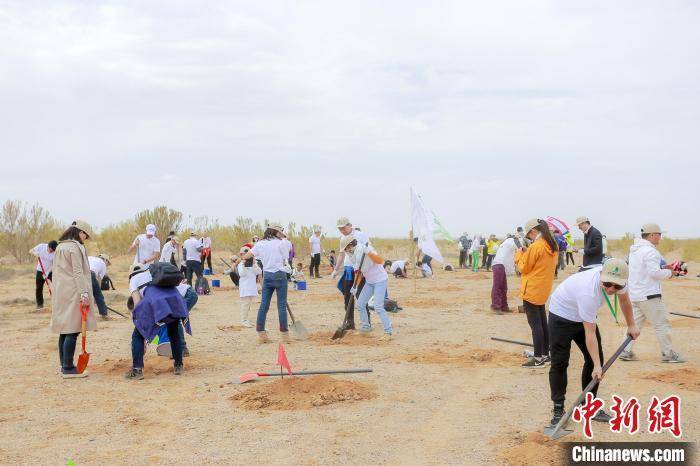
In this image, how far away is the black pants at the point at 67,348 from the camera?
8.01 m

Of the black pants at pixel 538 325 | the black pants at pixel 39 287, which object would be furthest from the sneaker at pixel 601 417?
the black pants at pixel 39 287

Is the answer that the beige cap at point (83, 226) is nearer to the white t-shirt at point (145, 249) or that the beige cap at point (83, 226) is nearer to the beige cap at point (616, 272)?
the beige cap at point (616, 272)

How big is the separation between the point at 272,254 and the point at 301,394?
348cm

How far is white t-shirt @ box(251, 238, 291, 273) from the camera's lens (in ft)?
33.7

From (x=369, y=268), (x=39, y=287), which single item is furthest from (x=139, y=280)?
(x=39, y=287)

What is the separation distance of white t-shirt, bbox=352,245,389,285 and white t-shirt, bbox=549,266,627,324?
4.88m

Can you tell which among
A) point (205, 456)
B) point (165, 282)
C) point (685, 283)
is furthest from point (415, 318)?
point (685, 283)

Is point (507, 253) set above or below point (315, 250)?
above

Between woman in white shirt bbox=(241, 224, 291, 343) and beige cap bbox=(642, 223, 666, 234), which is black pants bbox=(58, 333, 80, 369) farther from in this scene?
beige cap bbox=(642, 223, 666, 234)

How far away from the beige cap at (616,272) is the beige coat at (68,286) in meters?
5.60

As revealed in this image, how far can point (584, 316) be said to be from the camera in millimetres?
5270

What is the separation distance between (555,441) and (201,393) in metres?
3.70

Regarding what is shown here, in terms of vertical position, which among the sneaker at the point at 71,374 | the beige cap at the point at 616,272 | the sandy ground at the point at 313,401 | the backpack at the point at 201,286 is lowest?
the sandy ground at the point at 313,401

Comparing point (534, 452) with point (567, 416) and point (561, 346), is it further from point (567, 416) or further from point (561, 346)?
point (561, 346)
